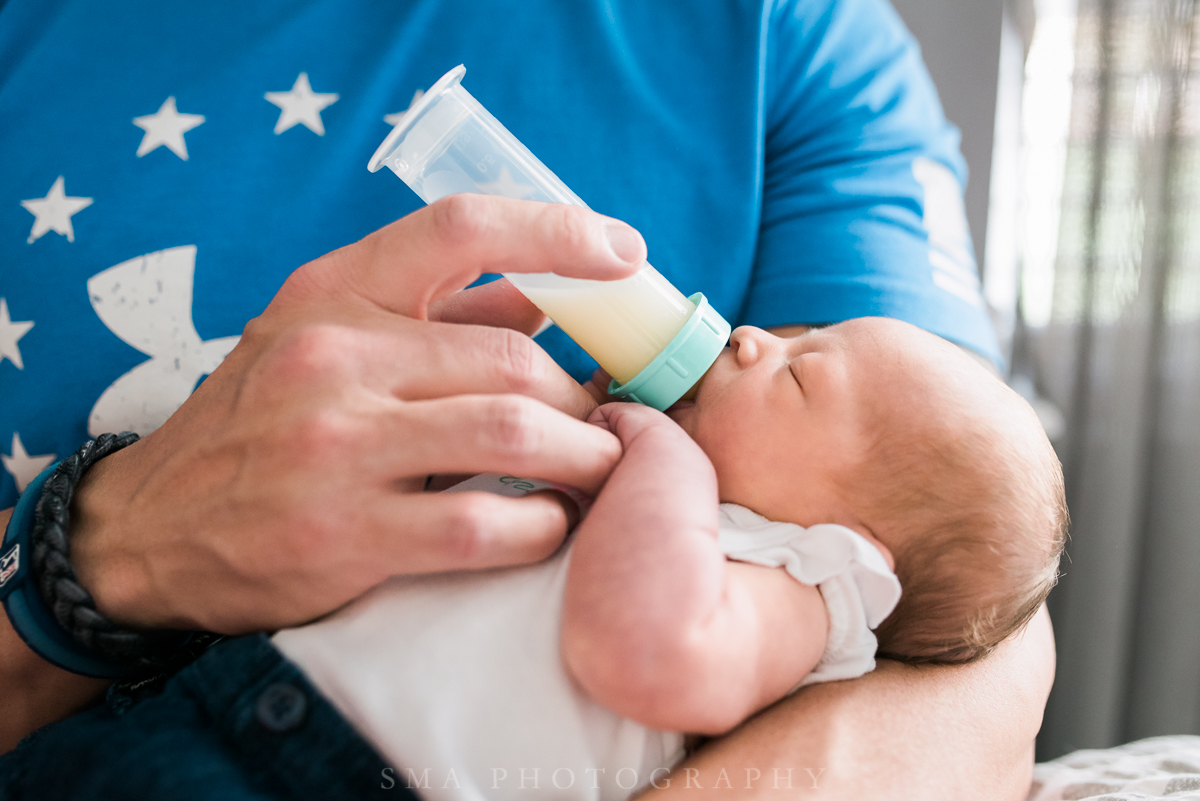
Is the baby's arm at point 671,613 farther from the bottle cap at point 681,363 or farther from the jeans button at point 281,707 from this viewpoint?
the jeans button at point 281,707

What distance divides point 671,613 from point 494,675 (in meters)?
0.21

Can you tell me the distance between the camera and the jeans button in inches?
27.5

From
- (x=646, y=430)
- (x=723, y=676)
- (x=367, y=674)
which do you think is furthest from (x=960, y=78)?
(x=367, y=674)

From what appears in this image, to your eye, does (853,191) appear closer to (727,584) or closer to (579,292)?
(579,292)

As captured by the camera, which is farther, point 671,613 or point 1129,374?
point 1129,374

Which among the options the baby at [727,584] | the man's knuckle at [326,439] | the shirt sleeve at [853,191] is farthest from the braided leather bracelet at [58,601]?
the shirt sleeve at [853,191]

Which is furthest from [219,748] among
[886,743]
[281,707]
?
[886,743]

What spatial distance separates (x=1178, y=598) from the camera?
196 centimetres

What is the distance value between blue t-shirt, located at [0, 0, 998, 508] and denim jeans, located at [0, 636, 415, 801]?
1.46 ft

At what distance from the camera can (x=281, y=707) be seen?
705 mm

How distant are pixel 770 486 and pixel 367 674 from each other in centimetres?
52

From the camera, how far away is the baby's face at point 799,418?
896 mm

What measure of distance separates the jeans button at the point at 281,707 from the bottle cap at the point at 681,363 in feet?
1.64

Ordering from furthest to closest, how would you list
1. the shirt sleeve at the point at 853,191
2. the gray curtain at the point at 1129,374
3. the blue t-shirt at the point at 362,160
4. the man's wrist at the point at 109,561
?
the gray curtain at the point at 1129,374 → the shirt sleeve at the point at 853,191 → the blue t-shirt at the point at 362,160 → the man's wrist at the point at 109,561
